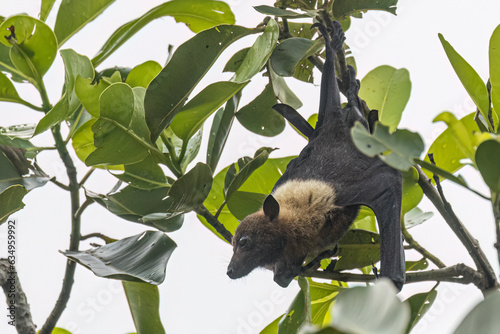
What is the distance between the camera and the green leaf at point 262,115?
1549 millimetres

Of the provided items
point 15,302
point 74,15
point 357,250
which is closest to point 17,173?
point 15,302

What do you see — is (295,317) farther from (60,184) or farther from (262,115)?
(60,184)

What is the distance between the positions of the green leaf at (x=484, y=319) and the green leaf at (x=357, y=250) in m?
0.88

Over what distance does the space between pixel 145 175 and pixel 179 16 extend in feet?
1.59

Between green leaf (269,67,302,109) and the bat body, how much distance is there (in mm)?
27

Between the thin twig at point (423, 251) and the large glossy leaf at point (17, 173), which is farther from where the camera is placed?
the large glossy leaf at point (17, 173)

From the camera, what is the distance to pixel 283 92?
5.18 ft

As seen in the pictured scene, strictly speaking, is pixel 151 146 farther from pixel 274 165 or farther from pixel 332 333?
pixel 332 333

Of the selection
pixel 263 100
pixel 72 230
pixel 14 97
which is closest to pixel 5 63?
pixel 14 97

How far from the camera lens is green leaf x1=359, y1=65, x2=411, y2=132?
158 centimetres

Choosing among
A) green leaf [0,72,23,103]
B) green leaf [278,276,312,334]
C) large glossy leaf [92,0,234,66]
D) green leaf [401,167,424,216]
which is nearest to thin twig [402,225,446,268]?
green leaf [401,167,424,216]

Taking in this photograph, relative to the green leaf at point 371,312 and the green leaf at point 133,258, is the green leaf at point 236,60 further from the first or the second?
the green leaf at point 371,312

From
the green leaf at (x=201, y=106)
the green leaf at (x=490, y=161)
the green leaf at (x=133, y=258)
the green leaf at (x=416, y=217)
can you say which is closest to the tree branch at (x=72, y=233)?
the green leaf at (x=133, y=258)

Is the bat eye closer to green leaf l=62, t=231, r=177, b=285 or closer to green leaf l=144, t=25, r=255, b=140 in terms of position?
green leaf l=62, t=231, r=177, b=285
